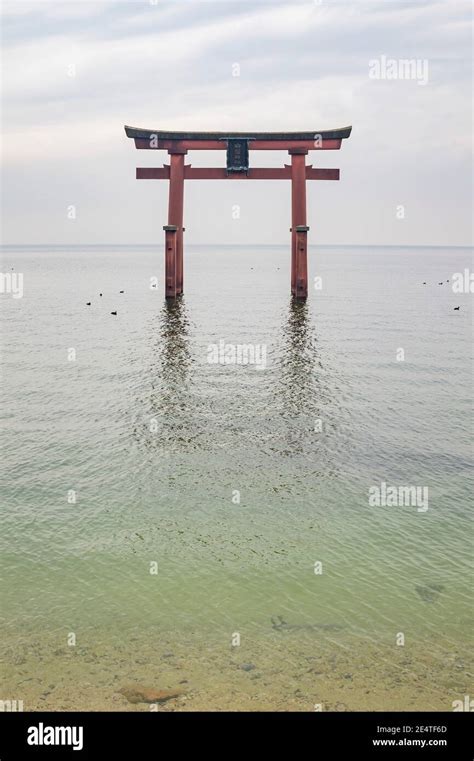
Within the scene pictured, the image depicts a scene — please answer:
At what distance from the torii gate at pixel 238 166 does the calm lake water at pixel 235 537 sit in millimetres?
13221

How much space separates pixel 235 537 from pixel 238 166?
83.1 feet

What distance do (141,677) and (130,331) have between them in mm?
21284

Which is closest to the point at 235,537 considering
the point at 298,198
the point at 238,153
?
the point at 298,198

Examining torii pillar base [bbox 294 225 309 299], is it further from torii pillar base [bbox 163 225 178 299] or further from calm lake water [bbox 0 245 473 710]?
calm lake water [bbox 0 245 473 710]

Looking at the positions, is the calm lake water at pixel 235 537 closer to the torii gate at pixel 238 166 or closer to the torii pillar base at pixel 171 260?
the torii pillar base at pixel 171 260

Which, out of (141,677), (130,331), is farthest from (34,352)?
(141,677)

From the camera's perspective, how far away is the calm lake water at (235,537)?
19.5ft

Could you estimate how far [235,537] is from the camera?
8.62 metres

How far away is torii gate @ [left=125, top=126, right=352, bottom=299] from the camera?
99.8 ft

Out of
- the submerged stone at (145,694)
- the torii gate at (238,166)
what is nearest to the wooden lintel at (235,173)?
the torii gate at (238,166)

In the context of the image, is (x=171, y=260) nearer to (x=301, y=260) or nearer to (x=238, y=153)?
(x=238, y=153)

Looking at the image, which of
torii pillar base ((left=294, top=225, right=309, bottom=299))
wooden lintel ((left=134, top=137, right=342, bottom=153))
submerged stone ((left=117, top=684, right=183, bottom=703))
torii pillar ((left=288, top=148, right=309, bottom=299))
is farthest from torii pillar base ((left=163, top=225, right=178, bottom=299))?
submerged stone ((left=117, top=684, right=183, bottom=703))

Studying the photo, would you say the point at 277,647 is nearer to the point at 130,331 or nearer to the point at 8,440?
the point at 8,440

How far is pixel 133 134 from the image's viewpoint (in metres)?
30.6
